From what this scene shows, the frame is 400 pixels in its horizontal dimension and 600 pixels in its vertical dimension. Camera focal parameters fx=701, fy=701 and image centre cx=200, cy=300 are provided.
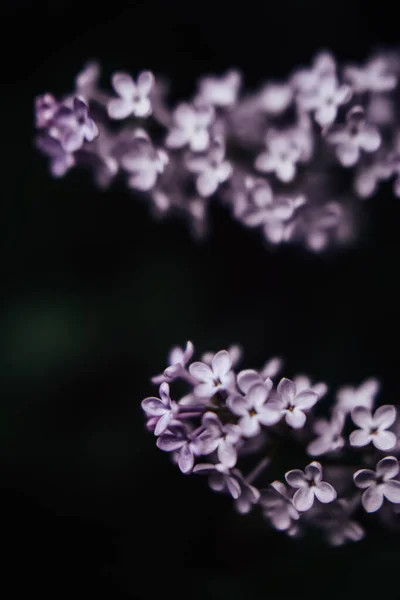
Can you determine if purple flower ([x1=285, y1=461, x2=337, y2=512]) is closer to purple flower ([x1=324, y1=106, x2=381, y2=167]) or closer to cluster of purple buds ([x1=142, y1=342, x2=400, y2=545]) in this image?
cluster of purple buds ([x1=142, y1=342, x2=400, y2=545])

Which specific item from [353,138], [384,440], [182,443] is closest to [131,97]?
[353,138]

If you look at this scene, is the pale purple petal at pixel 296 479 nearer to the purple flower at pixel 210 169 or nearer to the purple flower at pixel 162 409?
the purple flower at pixel 162 409

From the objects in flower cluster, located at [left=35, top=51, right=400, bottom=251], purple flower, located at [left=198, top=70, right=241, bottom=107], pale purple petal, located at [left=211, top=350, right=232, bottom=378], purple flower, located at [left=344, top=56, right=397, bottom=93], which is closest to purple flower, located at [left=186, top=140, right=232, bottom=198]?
flower cluster, located at [left=35, top=51, right=400, bottom=251]

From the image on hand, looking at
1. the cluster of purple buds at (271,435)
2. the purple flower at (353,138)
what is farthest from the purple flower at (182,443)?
the purple flower at (353,138)

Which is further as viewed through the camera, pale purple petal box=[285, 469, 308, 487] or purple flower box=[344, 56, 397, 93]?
purple flower box=[344, 56, 397, 93]

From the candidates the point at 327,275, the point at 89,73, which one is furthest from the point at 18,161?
the point at 327,275

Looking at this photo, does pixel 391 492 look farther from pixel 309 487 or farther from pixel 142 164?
pixel 142 164
